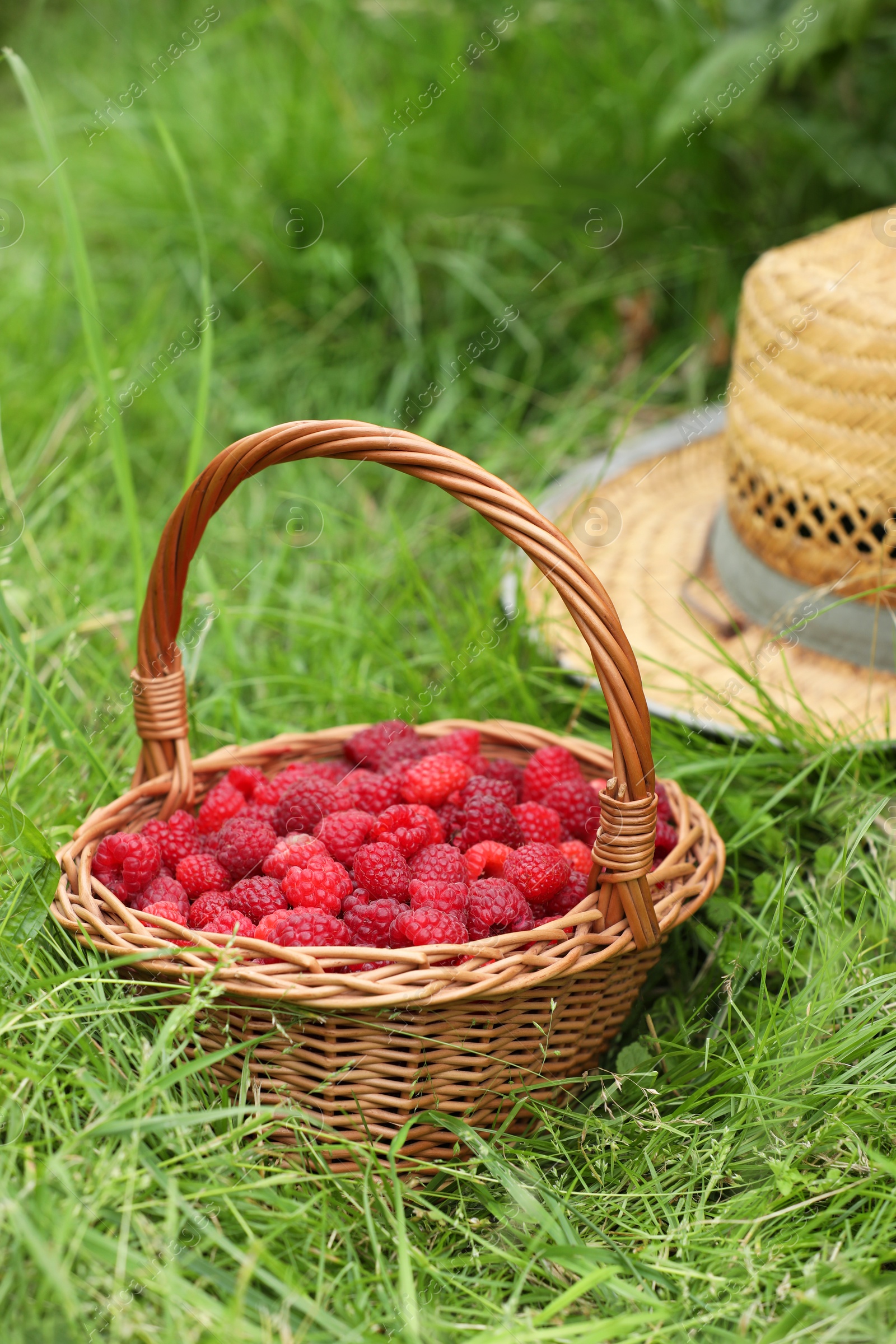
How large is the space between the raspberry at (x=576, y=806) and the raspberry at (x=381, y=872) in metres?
0.22

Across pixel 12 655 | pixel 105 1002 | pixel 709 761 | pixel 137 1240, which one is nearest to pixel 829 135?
pixel 709 761

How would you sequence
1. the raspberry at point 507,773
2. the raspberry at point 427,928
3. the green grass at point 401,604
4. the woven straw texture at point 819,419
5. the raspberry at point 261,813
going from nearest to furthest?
1. the green grass at point 401,604
2. the raspberry at point 427,928
3. the raspberry at point 261,813
4. the raspberry at point 507,773
5. the woven straw texture at point 819,419

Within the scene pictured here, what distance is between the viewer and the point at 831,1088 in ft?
3.43

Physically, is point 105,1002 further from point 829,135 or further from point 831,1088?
point 829,135

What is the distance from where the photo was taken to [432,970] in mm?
961

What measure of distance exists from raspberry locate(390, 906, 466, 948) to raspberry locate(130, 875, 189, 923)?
0.22 metres

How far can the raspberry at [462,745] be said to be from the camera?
1323 mm

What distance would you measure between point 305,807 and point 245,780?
12 cm

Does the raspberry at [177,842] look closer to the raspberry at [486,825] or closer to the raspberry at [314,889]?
the raspberry at [314,889]

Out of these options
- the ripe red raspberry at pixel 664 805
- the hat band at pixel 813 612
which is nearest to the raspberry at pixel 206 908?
the ripe red raspberry at pixel 664 805

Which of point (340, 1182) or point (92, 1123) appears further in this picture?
point (340, 1182)

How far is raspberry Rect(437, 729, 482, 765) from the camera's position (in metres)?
1.32

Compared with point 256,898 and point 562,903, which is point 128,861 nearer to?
point 256,898

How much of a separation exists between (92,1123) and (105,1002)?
0.36 feet
